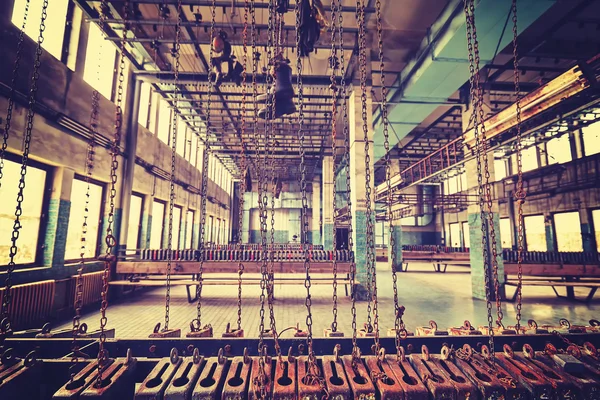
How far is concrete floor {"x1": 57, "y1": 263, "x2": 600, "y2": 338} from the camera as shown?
15.3ft

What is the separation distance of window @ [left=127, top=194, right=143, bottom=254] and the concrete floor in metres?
1.57

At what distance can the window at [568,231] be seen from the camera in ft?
33.6

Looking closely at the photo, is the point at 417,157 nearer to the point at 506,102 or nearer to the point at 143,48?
the point at 506,102

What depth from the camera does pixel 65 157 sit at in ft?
16.7

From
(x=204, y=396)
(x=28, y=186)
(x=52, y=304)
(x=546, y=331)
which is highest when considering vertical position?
(x=28, y=186)

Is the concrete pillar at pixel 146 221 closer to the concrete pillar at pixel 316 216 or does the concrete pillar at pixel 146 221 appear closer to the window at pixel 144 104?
the window at pixel 144 104

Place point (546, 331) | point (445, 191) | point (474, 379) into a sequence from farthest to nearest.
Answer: point (445, 191), point (546, 331), point (474, 379)

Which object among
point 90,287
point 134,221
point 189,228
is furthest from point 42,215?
point 189,228

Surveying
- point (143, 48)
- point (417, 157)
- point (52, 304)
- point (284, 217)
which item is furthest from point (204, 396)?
point (284, 217)

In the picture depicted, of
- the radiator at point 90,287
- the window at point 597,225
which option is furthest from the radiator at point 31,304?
the window at point 597,225

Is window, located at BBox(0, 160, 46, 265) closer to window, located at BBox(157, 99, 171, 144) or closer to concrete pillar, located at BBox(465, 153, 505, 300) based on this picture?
window, located at BBox(157, 99, 171, 144)

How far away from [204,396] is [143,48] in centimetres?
813

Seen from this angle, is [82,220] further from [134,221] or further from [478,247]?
[478,247]

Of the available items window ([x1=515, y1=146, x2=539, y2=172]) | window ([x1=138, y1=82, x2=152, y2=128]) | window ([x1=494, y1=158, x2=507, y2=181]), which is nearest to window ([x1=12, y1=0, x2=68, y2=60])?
window ([x1=138, y1=82, x2=152, y2=128])
